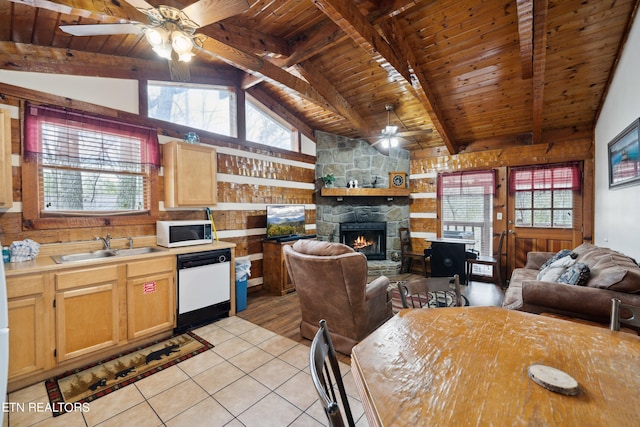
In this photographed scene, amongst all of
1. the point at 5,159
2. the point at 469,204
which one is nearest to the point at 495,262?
the point at 469,204

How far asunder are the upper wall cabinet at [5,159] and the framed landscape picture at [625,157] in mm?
5434

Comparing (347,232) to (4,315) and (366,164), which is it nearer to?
(366,164)

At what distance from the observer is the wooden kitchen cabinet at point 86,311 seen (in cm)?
234

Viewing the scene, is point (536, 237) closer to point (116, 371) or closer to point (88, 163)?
point (116, 371)

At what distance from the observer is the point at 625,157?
287 centimetres

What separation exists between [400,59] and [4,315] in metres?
4.30

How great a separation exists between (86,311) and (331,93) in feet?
13.4

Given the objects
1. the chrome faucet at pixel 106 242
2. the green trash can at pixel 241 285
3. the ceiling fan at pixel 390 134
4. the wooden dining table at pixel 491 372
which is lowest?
the green trash can at pixel 241 285

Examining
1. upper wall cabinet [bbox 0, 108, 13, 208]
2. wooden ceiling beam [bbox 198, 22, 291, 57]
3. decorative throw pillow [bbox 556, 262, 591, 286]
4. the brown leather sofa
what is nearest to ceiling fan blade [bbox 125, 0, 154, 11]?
wooden ceiling beam [bbox 198, 22, 291, 57]

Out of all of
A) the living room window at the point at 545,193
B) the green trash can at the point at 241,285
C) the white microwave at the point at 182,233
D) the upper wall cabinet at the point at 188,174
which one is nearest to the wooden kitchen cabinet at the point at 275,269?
the green trash can at the point at 241,285

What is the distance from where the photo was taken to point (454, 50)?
3.56 metres

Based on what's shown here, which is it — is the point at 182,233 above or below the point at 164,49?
below

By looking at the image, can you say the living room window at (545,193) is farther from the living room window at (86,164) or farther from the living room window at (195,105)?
the living room window at (86,164)

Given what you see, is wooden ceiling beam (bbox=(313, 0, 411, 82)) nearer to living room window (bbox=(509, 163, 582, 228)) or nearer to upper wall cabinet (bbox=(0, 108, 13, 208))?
upper wall cabinet (bbox=(0, 108, 13, 208))
